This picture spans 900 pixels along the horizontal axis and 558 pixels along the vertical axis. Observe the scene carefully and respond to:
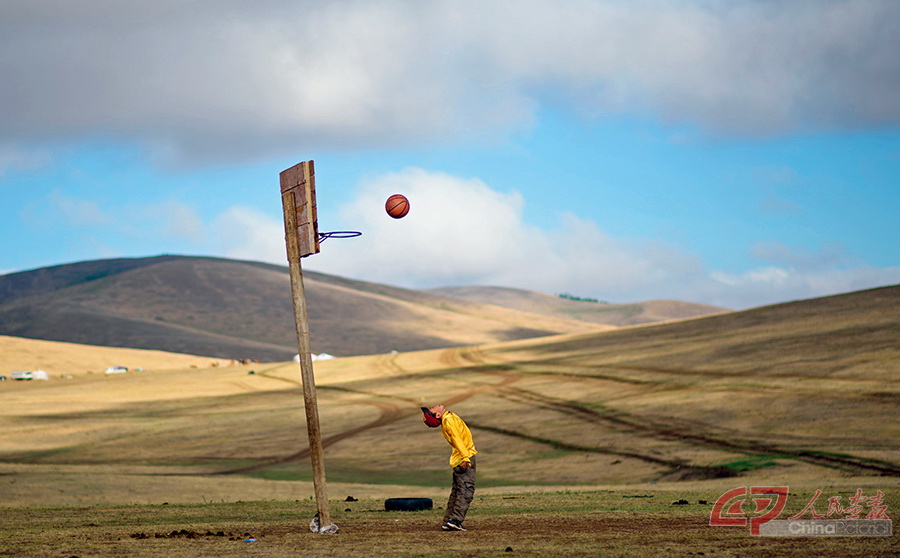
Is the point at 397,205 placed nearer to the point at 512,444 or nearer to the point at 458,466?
the point at 458,466

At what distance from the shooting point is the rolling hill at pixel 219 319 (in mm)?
145125

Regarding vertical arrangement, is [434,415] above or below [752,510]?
above

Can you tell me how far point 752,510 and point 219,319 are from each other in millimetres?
158029

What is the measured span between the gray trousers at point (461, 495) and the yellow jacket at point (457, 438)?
0.59 feet

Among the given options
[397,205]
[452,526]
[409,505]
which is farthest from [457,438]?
[409,505]

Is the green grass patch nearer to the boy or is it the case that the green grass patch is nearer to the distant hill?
the boy

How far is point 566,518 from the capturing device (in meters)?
15.8

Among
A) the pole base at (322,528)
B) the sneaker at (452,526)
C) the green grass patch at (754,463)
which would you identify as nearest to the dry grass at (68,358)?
the green grass patch at (754,463)

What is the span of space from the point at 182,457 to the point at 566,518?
28027mm

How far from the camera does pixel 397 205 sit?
15.5 meters

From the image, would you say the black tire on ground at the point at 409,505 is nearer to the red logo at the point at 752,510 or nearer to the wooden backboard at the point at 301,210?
the red logo at the point at 752,510

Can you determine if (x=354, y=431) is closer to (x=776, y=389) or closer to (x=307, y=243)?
(x=776, y=389)

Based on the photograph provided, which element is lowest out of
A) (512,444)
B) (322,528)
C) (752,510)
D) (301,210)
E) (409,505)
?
(512,444)

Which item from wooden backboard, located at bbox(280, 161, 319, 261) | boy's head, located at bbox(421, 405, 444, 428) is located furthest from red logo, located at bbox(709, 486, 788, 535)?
wooden backboard, located at bbox(280, 161, 319, 261)
